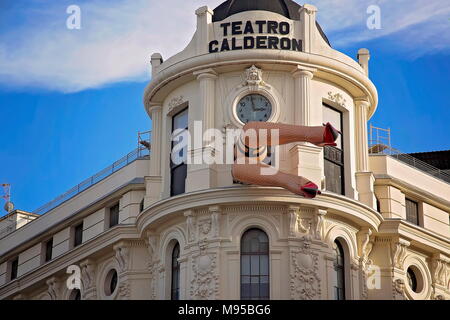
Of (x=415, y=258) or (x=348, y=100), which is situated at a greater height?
(x=348, y=100)

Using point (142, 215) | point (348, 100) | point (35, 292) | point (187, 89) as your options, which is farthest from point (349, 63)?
point (35, 292)

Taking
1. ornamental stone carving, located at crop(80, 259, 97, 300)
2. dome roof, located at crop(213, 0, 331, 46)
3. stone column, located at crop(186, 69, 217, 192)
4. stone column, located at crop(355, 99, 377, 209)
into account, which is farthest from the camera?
ornamental stone carving, located at crop(80, 259, 97, 300)

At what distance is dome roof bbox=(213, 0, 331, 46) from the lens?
5878 centimetres

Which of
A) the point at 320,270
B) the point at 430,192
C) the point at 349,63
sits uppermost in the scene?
the point at 349,63

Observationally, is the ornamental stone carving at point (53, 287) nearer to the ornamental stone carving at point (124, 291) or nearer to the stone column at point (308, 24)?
the ornamental stone carving at point (124, 291)

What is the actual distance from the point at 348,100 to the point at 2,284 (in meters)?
21.9

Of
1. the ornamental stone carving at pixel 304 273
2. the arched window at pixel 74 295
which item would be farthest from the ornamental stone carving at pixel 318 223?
the arched window at pixel 74 295

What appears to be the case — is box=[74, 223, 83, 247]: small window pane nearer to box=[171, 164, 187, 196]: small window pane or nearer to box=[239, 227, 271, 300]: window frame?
box=[171, 164, 187, 196]: small window pane

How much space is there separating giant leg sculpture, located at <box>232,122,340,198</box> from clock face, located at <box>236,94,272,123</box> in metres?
1.51

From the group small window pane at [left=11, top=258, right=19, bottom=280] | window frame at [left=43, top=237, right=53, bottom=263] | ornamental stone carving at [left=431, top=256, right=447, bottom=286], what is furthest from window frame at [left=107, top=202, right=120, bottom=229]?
ornamental stone carving at [left=431, top=256, right=447, bottom=286]

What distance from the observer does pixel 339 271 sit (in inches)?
2190

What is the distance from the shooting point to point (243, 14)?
188 feet

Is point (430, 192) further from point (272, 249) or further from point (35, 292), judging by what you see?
point (35, 292)

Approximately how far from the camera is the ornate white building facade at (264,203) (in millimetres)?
53969
